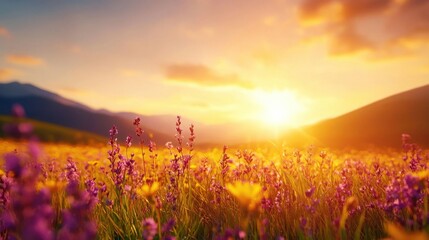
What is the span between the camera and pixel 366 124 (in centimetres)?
4319

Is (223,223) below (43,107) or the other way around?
below

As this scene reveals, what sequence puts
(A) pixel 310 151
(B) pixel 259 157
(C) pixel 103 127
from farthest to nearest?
(C) pixel 103 127, (B) pixel 259 157, (A) pixel 310 151

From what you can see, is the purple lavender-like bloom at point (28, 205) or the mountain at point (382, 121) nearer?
the purple lavender-like bloom at point (28, 205)

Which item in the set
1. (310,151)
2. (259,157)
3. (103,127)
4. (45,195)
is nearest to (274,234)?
(310,151)

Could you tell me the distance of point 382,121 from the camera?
139 feet

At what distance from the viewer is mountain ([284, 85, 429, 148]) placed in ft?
125

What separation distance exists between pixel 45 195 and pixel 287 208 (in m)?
3.18

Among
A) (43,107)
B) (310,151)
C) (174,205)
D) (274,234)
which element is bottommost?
(274,234)

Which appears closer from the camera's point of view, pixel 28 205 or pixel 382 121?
pixel 28 205

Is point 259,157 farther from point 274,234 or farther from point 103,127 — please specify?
point 103,127

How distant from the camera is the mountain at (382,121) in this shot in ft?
125

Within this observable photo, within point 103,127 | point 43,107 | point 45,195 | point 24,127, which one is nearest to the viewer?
point 24,127

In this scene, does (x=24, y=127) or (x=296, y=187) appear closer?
(x=24, y=127)

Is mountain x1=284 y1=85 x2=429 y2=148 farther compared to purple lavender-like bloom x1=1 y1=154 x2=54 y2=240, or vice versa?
mountain x1=284 y1=85 x2=429 y2=148
